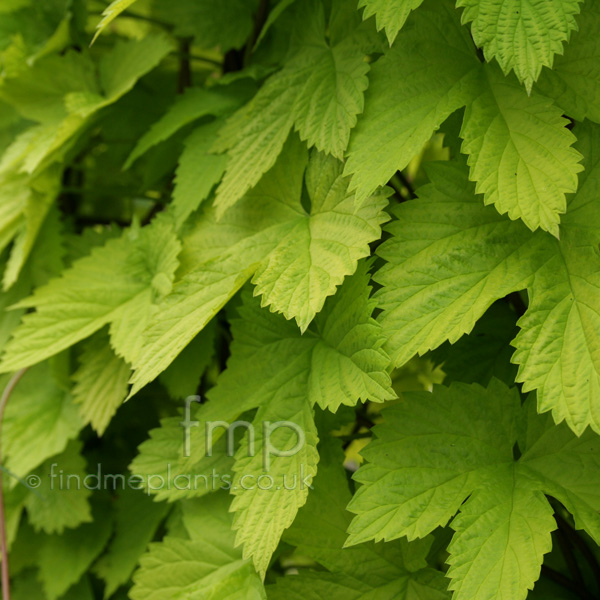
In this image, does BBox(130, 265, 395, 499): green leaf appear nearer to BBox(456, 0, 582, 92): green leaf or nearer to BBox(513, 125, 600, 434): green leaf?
BBox(513, 125, 600, 434): green leaf

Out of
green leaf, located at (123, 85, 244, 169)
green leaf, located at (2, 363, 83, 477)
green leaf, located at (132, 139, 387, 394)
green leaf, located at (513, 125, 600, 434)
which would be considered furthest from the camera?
green leaf, located at (2, 363, 83, 477)

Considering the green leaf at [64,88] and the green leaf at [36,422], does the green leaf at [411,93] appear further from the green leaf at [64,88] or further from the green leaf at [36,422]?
the green leaf at [36,422]

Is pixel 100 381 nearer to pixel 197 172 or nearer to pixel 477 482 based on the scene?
pixel 197 172

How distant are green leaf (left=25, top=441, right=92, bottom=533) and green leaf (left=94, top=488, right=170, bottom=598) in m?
0.06

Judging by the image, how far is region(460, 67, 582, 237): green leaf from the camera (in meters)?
0.63

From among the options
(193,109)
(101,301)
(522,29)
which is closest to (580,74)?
(522,29)

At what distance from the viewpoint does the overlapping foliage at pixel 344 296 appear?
64cm

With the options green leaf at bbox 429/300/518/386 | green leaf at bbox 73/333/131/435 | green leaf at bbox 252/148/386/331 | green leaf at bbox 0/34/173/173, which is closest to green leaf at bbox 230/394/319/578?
green leaf at bbox 252/148/386/331

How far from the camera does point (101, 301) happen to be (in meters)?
0.95

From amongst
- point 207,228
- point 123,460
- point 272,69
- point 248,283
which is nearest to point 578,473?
point 248,283

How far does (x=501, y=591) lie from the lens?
607 millimetres

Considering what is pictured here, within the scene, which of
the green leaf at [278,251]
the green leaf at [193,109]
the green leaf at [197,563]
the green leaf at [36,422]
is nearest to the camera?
the green leaf at [278,251]

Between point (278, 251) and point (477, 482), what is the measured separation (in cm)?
32

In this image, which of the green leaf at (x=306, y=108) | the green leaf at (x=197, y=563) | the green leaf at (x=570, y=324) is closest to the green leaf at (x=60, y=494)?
the green leaf at (x=197, y=563)
